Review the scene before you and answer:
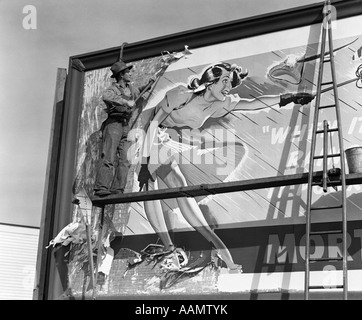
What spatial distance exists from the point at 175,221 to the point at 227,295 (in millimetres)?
1292

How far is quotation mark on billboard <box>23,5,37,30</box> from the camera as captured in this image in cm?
947

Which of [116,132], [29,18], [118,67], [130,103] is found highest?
[29,18]

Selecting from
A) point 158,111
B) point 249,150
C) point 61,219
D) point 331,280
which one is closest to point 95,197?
point 61,219

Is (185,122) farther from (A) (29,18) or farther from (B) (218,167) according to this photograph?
(A) (29,18)

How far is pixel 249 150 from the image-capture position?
309 inches

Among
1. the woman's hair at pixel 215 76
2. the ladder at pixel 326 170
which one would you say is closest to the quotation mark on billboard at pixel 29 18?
the woman's hair at pixel 215 76

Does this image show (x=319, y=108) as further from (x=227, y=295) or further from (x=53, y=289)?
(x=53, y=289)

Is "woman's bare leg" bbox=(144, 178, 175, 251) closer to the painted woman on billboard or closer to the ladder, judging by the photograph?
the painted woman on billboard

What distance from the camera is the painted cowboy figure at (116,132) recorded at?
8.65 meters

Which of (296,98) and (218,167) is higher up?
(296,98)

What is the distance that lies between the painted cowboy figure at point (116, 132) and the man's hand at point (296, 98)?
229 cm

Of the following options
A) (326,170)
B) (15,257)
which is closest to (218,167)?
(326,170)

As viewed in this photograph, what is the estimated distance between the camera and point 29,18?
31.2 ft

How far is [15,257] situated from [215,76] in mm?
7667
